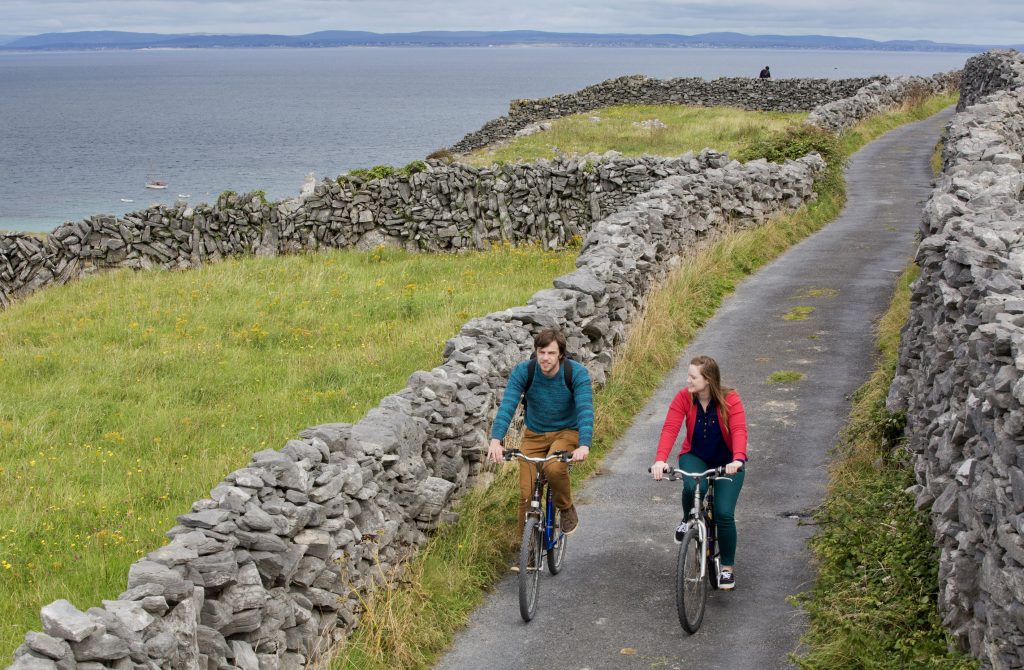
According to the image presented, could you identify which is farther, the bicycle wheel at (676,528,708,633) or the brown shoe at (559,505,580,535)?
the brown shoe at (559,505,580,535)

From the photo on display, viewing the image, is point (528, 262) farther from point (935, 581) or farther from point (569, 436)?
point (935, 581)

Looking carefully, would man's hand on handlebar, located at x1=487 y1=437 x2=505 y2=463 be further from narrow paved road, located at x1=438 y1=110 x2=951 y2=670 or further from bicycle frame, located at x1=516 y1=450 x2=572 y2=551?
narrow paved road, located at x1=438 y1=110 x2=951 y2=670

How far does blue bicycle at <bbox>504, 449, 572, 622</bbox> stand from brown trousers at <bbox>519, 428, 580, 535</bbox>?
0.08m

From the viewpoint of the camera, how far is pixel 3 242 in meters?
27.1

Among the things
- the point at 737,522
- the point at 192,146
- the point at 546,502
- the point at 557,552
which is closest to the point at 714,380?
the point at 546,502

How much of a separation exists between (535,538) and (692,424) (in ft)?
5.64

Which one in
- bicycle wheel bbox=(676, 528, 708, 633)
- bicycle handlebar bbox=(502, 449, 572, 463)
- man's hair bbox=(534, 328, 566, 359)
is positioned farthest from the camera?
man's hair bbox=(534, 328, 566, 359)

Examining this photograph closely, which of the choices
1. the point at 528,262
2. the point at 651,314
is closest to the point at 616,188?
the point at 528,262

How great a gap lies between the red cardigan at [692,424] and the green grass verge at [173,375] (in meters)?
4.77

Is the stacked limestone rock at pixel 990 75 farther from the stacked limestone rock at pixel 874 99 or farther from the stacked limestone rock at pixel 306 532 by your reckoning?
the stacked limestone rock at pixel 306 532

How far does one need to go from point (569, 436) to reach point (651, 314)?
8053 mm

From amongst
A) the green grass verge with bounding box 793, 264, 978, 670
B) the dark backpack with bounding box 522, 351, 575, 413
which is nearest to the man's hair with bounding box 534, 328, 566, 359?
the dark backpack with bounding box 522, 351, 575, 413

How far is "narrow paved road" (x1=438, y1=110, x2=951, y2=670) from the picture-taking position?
9125mm

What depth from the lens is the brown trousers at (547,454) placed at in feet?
32.9
